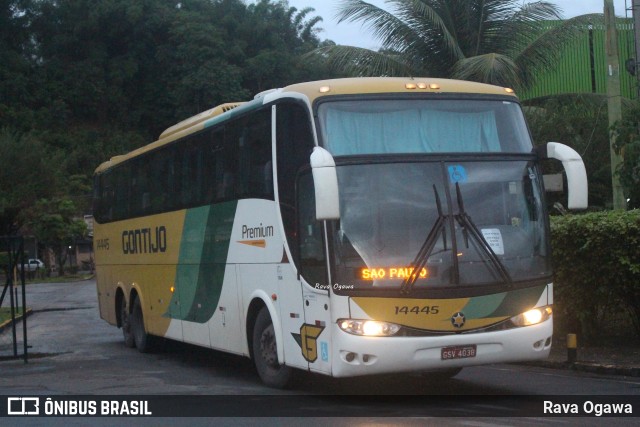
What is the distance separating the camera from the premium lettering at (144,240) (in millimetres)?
16344

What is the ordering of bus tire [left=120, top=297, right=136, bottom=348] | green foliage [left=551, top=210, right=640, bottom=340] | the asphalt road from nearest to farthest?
the asphalt road < green foliage [left=551, top=210, right=640, bottom=340] < bus tire [left=120, top=297, right=136, bottom=348]

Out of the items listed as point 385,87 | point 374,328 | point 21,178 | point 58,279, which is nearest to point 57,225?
point 58,279

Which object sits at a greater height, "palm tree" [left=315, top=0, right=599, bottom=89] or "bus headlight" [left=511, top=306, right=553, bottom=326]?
"palm tree" [left=315, top=0, right=599, bottom=89]

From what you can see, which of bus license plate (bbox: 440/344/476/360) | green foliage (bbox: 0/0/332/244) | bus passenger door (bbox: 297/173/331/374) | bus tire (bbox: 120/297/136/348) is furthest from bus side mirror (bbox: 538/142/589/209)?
green foliage (bbox: 0/0/332/244)

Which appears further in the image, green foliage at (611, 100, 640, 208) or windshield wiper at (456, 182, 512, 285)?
green foliage at (611, 100, 640, 208)

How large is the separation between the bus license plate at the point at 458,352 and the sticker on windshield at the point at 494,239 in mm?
1039

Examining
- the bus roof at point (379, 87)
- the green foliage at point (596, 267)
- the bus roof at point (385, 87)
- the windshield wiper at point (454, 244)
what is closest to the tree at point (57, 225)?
the green foliage at point (596, 267)

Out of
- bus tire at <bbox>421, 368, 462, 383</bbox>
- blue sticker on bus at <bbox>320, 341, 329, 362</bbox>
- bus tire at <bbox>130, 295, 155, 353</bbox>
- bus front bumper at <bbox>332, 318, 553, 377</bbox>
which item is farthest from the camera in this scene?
bus tire at <bbox>130, 295, 155, 353</bbox>

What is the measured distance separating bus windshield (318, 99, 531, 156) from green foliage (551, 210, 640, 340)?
3.62m

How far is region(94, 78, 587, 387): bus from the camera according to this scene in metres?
10.0

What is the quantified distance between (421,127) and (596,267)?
4.94 m

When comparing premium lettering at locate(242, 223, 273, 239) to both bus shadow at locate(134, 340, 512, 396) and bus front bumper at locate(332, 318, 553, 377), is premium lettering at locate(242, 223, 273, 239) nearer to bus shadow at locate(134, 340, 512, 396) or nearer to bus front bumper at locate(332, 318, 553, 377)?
bus shadow at locate(134, 340, 512, 396)

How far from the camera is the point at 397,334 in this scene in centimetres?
1002

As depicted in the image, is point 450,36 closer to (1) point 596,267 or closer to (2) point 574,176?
(1) point 596,267
